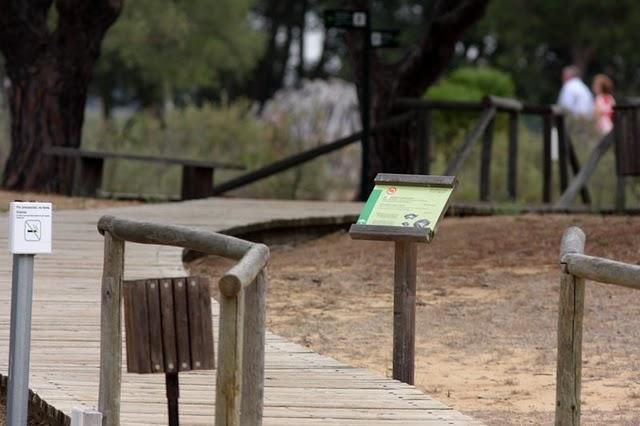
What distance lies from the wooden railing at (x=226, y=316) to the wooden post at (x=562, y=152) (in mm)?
13101

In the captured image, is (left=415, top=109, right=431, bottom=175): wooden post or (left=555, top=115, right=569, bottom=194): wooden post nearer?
(left=415, top=109, right=431, bottom=175): wooden post

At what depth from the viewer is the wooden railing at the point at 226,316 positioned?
5480 mm

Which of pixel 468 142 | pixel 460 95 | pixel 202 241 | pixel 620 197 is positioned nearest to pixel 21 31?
pixel 468 142

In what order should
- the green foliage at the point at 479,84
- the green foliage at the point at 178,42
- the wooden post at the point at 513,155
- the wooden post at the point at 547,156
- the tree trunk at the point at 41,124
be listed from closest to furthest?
the wooden post at the point at 513,155
the wooden post at the point at 547,156
the tree trunk at the point at 41,124
the green foliage at the point at 479,84
the green foliage at the point at 178,42

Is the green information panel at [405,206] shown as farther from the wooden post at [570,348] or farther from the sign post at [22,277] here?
the sign post at [22,277]

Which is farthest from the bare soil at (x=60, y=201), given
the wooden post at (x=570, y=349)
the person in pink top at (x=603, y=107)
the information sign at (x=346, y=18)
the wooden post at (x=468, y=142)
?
the wooden post at (x=570, y=349)

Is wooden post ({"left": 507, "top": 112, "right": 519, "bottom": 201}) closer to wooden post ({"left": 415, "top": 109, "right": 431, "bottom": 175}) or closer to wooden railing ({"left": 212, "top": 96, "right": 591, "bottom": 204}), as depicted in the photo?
wooden railing ({"left": 212, "top": 96, "right": 591, "bottom": 204})

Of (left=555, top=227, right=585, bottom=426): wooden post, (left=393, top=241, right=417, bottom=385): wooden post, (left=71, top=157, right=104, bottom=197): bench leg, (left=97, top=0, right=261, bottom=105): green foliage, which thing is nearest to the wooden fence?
(left=71, top=157, right=104, bottom=197): bench leg

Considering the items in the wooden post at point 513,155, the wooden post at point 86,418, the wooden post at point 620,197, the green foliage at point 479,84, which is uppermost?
the green foliage at point 479,84

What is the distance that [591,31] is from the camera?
45.9m

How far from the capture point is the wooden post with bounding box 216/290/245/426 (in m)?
5.46

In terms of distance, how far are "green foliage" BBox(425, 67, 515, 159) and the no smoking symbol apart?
15327 mm

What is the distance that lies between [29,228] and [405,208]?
6.81ft

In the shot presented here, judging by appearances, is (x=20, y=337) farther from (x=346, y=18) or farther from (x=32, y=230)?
(x=346, y=18)
